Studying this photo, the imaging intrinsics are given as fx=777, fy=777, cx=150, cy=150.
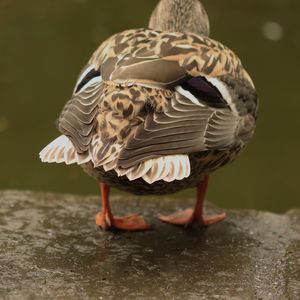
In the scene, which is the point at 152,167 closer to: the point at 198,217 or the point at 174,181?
the point at 174,181

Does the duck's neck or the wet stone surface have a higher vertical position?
the duck's neck

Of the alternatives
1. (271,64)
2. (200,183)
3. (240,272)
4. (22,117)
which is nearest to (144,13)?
(271,64)

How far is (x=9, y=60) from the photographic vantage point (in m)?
9.27

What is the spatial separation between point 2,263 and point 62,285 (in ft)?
1.24

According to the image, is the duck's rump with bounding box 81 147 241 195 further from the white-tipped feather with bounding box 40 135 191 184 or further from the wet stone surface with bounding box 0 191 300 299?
the wet stone surface with bounding box 0 191 300 299

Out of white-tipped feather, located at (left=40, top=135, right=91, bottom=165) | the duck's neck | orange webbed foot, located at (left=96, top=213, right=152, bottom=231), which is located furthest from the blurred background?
white-tipped feather, located at (left=40, top=135, right=91, bottom=165)

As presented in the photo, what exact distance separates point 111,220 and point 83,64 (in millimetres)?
5134

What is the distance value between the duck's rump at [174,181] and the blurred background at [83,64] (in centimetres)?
179

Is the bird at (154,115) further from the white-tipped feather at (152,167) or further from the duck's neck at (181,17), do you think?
the duck's neck at (181,17)

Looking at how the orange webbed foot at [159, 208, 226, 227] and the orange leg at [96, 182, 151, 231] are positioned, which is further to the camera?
the orange webbed foot at [159, 208, 226, 227]

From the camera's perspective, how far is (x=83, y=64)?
9070mm

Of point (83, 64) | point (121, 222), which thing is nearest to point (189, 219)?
point (121, 222)

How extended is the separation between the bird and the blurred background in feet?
6.04

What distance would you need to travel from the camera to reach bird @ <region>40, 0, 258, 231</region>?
131 inches
